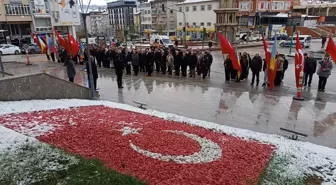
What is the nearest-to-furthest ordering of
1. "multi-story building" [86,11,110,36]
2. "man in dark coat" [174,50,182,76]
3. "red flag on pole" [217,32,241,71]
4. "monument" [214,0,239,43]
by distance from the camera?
"red flag on pole" [217,32,241,71]
"man in dark coat" [174,50,182,76]
"monument" [214,0,239,43]
"multi-story building" [86,11,110,36]

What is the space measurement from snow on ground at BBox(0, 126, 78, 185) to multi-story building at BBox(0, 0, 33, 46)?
5648cm

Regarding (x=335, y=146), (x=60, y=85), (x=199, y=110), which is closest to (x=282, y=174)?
(x=335, y=146)

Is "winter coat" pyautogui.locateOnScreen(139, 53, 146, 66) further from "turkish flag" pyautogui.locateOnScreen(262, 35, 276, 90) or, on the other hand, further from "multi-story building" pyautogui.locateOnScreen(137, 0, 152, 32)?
"multi-story building" pyautogui.locateOnScreen(137, 0, 152, 32)

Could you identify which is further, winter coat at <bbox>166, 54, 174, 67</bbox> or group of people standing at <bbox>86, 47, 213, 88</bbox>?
winter coat at <bbox>166, 54, 174, 67</bbox>

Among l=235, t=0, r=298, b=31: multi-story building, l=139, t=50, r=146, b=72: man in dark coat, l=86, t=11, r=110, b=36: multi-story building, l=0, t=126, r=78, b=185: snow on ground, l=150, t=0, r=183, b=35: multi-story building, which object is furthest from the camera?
l=86, t=11, r=110, b=36: multi-story building

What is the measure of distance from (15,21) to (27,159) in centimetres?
6109

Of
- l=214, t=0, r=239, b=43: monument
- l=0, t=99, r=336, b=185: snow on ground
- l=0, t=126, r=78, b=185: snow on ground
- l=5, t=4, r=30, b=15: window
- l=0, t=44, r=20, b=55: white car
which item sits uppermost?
l=5, t=4, r=30, b=15: window

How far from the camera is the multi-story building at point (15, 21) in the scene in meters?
55.1

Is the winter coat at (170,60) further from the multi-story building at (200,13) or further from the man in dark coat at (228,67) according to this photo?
the multi-story building at (200,13)

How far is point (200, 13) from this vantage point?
71.8 m

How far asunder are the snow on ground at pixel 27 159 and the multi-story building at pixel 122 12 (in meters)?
136

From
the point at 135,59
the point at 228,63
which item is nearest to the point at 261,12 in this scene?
the point at 135,59

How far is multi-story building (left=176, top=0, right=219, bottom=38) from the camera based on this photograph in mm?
68562

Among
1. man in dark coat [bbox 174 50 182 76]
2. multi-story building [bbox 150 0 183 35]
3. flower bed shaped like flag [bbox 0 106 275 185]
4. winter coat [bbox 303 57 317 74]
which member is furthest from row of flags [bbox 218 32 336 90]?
multi-story building [bbox 150 0 183 35]
